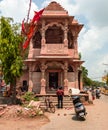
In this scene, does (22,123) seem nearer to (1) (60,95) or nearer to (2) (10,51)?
(1) (60,95)

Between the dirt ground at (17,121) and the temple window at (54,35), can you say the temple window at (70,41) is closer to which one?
the temple window at (54,35)

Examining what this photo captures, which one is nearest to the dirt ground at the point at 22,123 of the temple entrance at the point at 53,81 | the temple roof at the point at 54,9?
the temple entrance at the point at 53,81

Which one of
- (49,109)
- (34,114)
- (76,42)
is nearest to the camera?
(34,114)

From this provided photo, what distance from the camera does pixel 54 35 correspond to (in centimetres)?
2817

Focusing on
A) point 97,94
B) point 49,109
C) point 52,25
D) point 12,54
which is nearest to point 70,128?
point 49,109

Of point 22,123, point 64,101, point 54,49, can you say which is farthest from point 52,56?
point 22,123

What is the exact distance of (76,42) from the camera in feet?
94.8

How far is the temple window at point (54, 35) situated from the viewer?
92.0ft

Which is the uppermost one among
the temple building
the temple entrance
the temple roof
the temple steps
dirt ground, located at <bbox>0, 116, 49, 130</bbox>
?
the temple roof

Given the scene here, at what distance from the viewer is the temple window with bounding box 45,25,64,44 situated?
92.0 ft

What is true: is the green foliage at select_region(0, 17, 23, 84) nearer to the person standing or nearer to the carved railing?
the person standing

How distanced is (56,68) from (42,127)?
14367mm

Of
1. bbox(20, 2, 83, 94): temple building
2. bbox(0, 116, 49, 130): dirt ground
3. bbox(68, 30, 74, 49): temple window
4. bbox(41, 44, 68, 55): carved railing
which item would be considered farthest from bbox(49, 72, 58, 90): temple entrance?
bbox(0, 116, 49, 130): dirt ground

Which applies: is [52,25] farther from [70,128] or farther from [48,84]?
[70,128]
